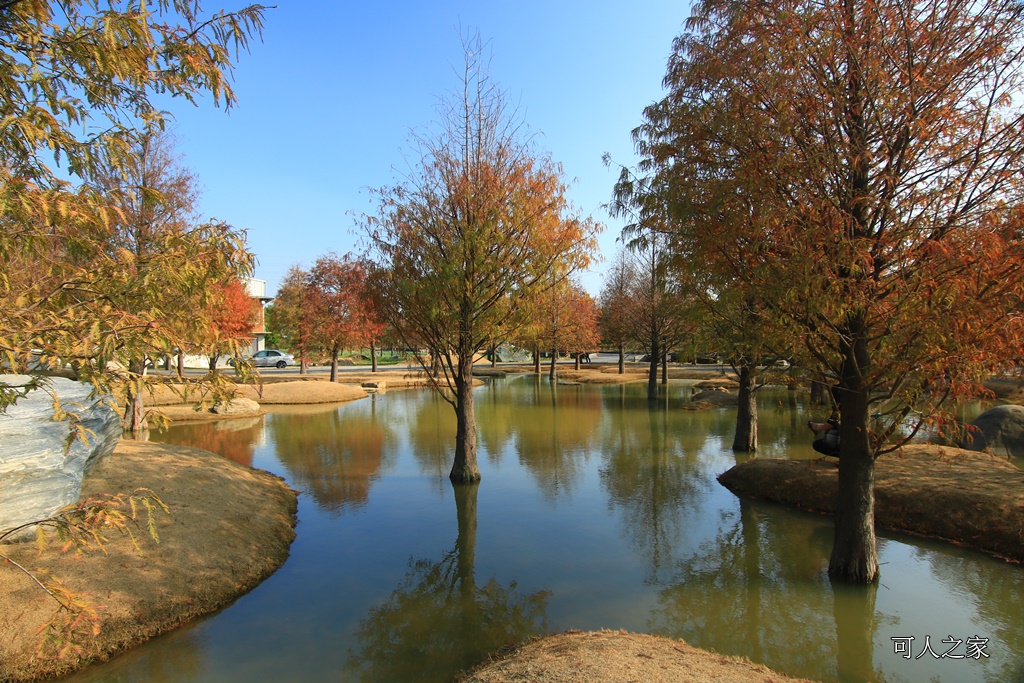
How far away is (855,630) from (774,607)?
2.78ft

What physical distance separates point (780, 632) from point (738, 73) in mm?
6551

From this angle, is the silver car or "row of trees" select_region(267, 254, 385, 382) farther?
the silver car

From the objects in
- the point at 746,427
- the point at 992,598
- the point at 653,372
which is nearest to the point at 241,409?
the point at 746,427

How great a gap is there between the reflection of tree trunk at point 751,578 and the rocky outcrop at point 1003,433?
333 inches

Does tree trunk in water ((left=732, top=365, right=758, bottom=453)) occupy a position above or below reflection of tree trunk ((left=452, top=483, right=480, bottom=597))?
above

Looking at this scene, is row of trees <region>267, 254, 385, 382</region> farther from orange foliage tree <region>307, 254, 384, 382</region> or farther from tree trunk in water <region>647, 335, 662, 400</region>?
tree trunk in water <region>647, 335, 662, 400</region>

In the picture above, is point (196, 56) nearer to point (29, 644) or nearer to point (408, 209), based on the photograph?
point (29, 644)

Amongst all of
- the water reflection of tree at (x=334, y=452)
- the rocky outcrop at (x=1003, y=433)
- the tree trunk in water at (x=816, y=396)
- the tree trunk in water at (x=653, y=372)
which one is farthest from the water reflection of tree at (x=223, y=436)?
the rocky outcrop at (x=1003, y=433)

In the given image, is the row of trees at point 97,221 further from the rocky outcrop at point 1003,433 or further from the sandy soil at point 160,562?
the rocky outcrop at point 1003,433

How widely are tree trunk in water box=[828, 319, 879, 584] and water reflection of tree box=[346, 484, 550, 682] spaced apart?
152 inches

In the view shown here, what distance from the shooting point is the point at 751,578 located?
776cm

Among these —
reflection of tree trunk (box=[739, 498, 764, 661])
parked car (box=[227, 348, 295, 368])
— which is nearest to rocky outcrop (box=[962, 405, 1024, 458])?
reflection of tree trunk (box=[739, 498, 764, 661])

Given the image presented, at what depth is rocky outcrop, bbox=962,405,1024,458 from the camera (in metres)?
14.9

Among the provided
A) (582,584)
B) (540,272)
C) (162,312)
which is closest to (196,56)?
(162,312)
